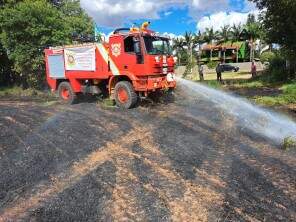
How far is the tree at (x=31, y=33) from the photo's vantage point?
75.2 feet

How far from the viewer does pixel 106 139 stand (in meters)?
9.99

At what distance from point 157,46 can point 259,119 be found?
457 centimetres

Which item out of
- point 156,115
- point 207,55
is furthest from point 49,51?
point 207,55

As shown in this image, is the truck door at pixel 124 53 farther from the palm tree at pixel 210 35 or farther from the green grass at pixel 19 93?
the palm tree at pixel 210 35

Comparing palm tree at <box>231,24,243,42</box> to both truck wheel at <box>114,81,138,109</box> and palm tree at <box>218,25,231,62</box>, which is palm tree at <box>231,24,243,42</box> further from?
truck wheel at <box>114,81,138,109</box>

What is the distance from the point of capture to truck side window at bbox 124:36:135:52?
1423 centimetres

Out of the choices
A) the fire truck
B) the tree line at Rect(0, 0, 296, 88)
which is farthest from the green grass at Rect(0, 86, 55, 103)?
the fire truck

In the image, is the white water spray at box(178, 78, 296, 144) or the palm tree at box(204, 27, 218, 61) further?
the palm tree at box(204, 27, 218, 61)

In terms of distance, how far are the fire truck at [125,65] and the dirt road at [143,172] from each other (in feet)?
8.32

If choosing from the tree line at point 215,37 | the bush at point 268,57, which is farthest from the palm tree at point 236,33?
the bush at point 268,57

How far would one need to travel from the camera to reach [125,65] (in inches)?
571

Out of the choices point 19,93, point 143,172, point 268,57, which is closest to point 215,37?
point 268,57

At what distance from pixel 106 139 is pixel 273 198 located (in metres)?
4.92

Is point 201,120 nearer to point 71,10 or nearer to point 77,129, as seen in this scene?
point 77,129
